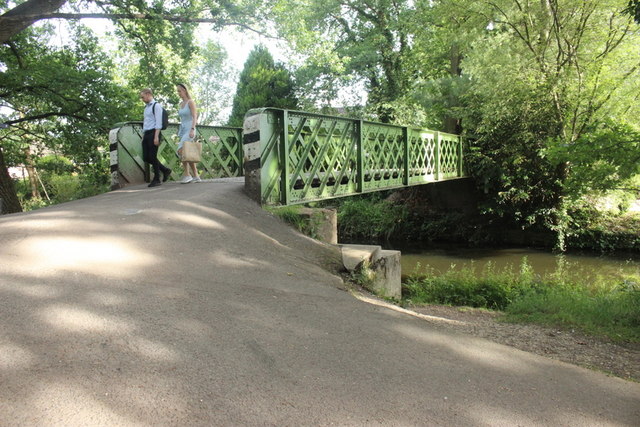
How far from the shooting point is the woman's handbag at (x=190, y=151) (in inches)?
323

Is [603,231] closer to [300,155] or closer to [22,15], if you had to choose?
[300,155]

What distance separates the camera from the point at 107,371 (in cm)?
237

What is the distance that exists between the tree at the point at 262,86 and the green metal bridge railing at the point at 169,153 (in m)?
13.1

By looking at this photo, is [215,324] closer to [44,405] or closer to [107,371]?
[107,371]

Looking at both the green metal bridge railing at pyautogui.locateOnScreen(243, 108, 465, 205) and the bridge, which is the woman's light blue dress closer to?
the bridge

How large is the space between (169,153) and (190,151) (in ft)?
7.83

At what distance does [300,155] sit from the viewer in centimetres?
727

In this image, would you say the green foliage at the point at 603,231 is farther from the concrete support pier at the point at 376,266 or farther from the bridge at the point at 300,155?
the concrete support pier at the point at 376,266

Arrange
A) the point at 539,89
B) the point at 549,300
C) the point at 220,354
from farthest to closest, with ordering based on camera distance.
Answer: the point at 539,89 → the point at 549,300 → the point at 220,354

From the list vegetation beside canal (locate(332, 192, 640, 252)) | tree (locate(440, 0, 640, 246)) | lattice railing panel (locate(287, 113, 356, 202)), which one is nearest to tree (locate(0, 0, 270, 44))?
lattice railing panel (locate(287, 113, 356, 202))

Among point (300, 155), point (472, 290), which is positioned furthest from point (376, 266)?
point (472, 290)

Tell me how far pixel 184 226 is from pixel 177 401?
9.66 feet

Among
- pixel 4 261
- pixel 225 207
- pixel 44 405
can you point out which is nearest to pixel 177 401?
pixel 44 405

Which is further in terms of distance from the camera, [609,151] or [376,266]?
[376,266]
